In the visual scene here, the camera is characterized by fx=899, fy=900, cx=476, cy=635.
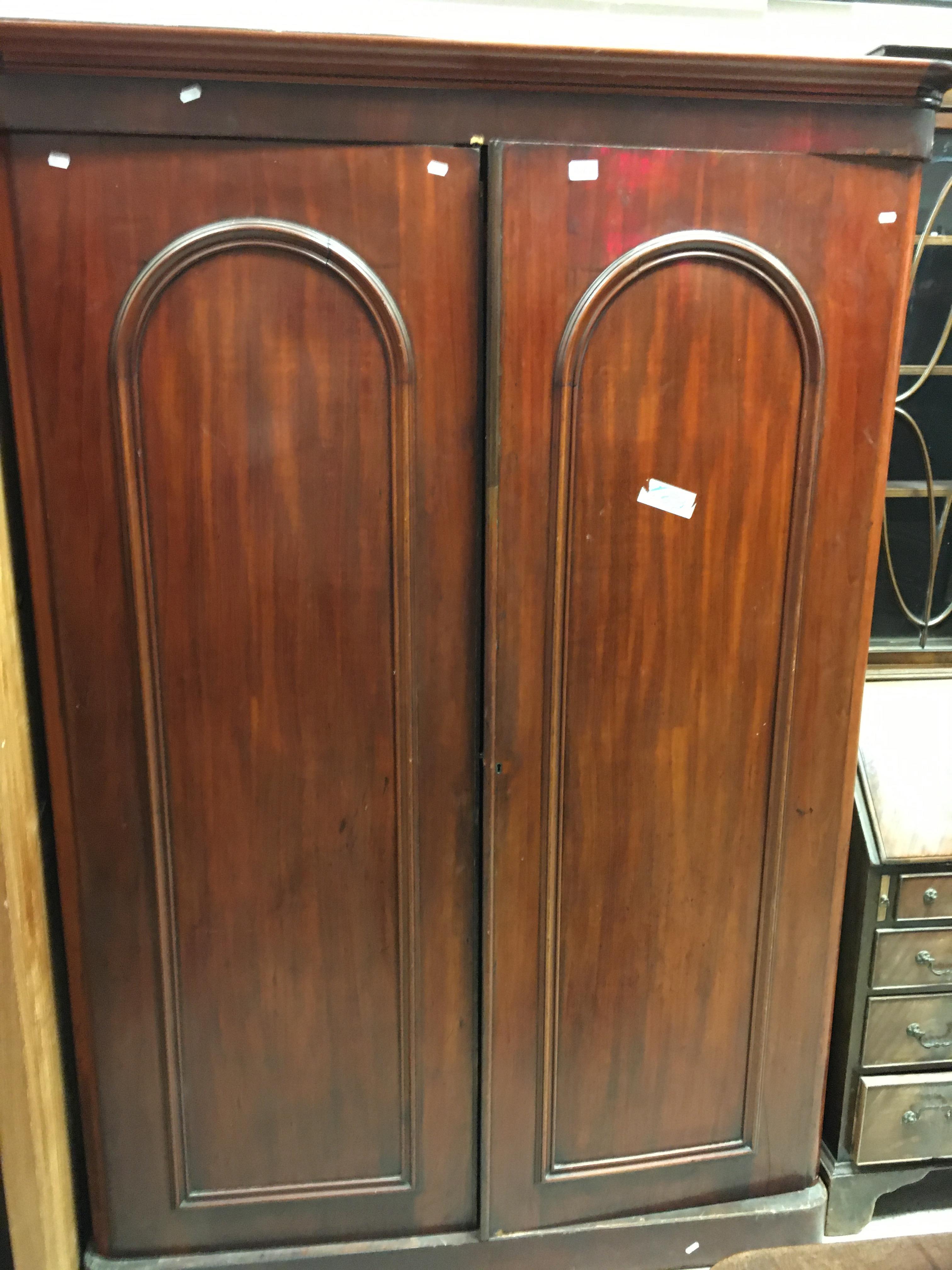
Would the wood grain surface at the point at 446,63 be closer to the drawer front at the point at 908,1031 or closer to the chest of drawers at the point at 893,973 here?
the chest of drawers at the point at 893,973

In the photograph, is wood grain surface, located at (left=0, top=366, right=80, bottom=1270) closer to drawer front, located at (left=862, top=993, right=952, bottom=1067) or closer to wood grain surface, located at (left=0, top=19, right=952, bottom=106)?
wood grain surface, located at (left=0, top=19, right=952, bottom=106)

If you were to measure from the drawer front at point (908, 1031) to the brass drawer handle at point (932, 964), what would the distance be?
0.04m

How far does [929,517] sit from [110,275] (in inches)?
58.0

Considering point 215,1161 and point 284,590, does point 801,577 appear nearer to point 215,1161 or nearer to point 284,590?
point 284,590

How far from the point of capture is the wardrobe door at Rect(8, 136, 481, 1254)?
1.11 metres

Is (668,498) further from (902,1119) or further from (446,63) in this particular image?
(902,1119)

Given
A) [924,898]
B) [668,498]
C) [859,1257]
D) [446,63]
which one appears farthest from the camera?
[924,898]

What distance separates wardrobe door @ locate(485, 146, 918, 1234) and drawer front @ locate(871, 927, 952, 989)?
0.13 metres

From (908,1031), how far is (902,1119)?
0.53ft

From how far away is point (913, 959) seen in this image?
5.02 feet

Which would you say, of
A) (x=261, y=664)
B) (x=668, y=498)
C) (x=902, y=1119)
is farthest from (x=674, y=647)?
(x=902, y=1119)

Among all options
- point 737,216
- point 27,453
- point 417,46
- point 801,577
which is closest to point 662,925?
point 801,577

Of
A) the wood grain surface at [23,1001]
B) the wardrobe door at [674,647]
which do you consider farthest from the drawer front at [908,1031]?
the wood grain surface at [23,1001]

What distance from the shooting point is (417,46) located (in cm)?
104
